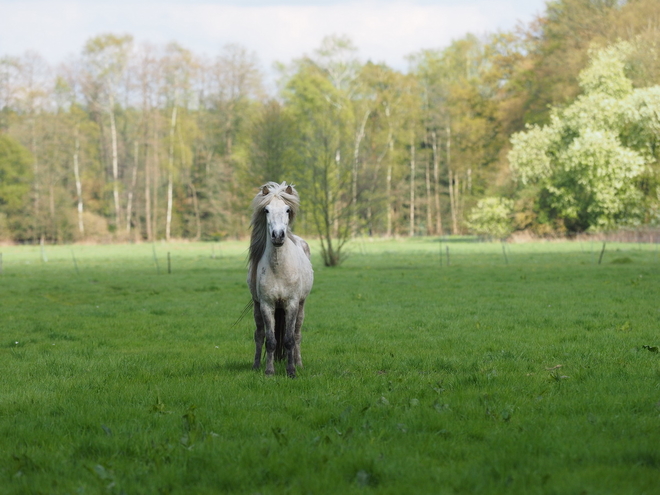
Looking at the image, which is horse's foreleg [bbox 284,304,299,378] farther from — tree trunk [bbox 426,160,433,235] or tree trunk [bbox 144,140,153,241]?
tree trunk [bbox 426,160,433,235]

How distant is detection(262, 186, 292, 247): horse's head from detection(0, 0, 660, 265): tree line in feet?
119

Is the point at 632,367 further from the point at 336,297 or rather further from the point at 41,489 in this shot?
the point at 336,297

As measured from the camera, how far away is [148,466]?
15.5 feet

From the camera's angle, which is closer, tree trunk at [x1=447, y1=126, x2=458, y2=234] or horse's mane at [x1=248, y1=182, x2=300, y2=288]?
horse's mane at [x1=248, y1=182, x2=300, y2=288]

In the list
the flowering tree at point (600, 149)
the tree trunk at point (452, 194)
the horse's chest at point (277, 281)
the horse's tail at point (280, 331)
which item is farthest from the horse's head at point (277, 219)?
the tree trunk at point (452, 194)

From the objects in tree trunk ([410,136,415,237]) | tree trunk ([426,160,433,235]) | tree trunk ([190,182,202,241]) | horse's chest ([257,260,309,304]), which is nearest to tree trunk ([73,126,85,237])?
tree trunk ([190,182,202,241])

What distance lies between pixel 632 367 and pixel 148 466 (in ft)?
19.9

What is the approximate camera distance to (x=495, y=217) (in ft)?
183

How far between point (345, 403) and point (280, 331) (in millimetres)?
2385

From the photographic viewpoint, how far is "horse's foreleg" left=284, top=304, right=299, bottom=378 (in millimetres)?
7969

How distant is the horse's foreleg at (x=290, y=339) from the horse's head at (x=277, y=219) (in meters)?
1.05

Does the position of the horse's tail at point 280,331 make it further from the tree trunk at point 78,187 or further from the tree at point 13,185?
the tree trunk at point 78,187

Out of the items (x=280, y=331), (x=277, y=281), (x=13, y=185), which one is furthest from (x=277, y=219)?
(x=13, y=185)

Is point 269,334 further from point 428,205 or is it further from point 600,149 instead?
point 428,205
